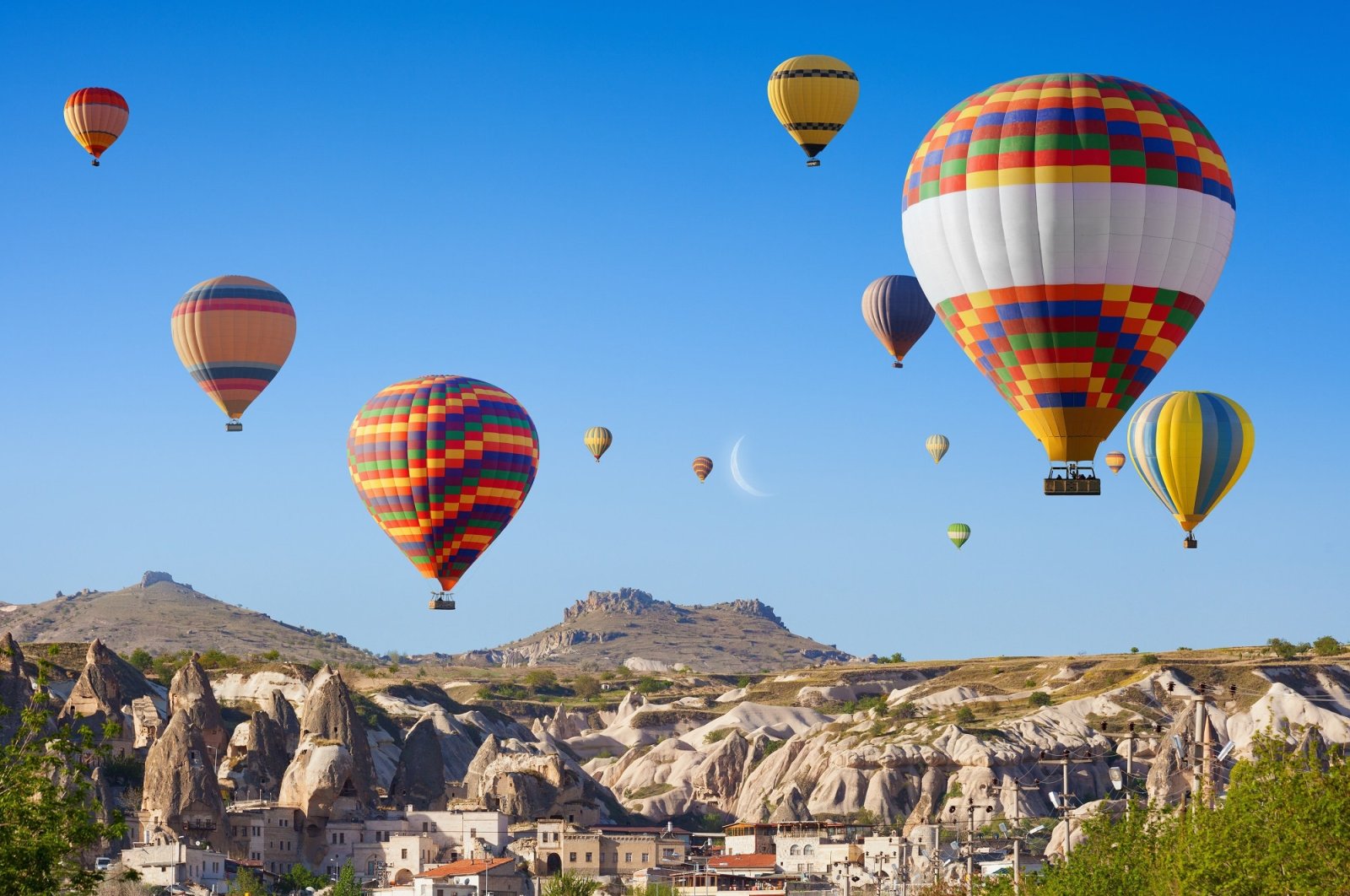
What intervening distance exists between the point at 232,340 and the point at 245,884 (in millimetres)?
27151

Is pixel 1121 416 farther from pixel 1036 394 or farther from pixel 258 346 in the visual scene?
pixel 258 346

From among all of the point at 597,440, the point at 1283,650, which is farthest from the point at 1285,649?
the point at 597,440

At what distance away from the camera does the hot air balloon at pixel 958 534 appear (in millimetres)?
168125

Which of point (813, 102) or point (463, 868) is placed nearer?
point (813, 102)

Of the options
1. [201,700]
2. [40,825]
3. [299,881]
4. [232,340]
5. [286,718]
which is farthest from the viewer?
[286,718]

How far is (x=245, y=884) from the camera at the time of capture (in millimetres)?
108875

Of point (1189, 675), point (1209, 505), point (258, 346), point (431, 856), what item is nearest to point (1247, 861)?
point (1209, 505)

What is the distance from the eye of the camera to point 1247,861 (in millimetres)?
48656

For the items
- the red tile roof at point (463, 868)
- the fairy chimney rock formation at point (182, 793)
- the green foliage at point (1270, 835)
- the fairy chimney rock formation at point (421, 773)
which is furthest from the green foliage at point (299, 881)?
the green foliage at point (1270, 835)

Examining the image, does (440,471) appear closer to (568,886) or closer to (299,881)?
(568,886)

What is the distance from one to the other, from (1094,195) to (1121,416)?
621 centimetres

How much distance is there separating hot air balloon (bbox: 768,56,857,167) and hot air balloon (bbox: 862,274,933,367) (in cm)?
1892

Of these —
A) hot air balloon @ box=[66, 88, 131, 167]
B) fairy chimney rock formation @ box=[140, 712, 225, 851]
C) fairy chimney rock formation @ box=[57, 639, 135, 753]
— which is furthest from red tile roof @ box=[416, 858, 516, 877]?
hot air balloon @ box=[66, 88, 131, 167]

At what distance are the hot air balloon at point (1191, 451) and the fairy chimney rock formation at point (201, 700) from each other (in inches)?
2668
